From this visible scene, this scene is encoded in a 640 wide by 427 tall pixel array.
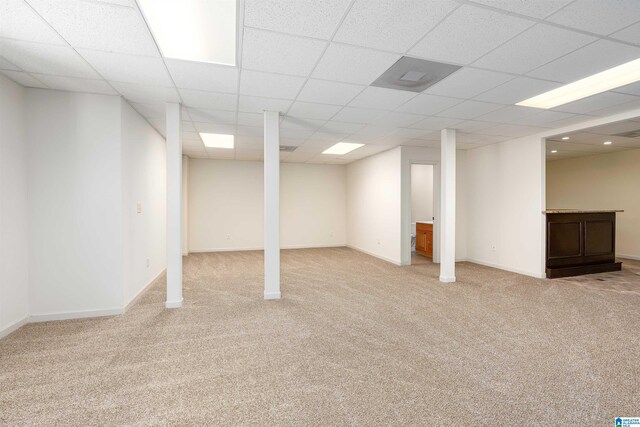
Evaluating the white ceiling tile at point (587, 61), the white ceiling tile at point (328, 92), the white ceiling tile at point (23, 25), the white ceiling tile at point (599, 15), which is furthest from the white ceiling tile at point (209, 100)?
the white ceiling tile at point (587, 61)

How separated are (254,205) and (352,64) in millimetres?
6229

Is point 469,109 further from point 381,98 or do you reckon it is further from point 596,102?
point 596,102

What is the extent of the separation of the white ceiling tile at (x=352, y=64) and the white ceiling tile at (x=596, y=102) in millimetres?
2770

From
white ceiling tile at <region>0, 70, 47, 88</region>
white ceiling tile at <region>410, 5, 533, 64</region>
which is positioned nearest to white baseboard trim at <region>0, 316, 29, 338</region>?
white ceiling tile at <region>0, 70, 47, 88</region>

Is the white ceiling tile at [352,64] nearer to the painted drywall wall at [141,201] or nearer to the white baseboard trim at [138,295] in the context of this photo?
the painted drywall wall at [141,201]

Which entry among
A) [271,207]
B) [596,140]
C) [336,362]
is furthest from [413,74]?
[596,140]

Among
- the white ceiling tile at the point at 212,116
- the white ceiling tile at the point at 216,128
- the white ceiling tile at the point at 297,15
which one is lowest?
the white ceiling tile at the point at 297,15

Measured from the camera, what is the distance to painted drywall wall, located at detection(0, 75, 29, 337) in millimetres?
2822

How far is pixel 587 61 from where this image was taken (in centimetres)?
263

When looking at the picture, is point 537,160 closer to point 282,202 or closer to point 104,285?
point 282,202

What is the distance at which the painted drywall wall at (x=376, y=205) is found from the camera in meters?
6.54

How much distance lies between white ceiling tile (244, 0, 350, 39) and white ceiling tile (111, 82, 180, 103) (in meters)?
1.71

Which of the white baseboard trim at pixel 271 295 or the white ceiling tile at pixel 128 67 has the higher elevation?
the white ceiling tile at pixel 128 67

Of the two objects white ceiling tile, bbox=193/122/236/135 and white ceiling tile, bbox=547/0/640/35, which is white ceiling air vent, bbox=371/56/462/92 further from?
white ceiling tile, bbox=193/122/236/135
